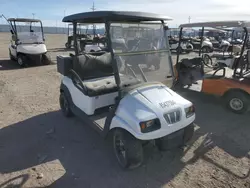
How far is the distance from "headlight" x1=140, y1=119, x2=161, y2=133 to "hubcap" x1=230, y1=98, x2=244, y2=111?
2.63 m

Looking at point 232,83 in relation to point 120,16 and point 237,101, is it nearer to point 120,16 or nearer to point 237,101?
point 237,101

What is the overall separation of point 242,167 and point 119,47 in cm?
216

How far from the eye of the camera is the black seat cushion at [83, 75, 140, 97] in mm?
2639

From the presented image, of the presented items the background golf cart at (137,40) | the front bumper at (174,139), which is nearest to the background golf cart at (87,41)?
the background golf cart at (137,40)

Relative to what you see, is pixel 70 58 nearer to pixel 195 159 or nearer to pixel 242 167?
pixel 195 159

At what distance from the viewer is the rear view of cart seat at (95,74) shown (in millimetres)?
3270

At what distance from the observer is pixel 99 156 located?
2.84 m

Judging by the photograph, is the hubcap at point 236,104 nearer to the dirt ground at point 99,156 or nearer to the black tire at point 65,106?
the dirt ground at point 99,156

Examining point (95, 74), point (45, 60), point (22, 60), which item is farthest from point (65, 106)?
point (45, 60)

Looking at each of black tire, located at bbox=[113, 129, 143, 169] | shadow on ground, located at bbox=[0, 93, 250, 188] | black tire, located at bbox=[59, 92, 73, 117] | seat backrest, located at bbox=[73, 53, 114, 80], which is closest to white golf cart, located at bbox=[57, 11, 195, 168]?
black tire, located at bbox=[113, 129, 143, 169]

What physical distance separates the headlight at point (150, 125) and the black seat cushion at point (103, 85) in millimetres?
600

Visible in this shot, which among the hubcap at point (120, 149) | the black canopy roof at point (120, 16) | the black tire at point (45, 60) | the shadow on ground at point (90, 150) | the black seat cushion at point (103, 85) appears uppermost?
the black canopy roof at point (120, 16)

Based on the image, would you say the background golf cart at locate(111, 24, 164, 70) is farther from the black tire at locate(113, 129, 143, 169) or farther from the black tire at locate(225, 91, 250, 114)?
the black tire at locate(225, 91, 250, 114)

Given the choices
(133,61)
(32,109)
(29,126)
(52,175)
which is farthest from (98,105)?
(32,109)
